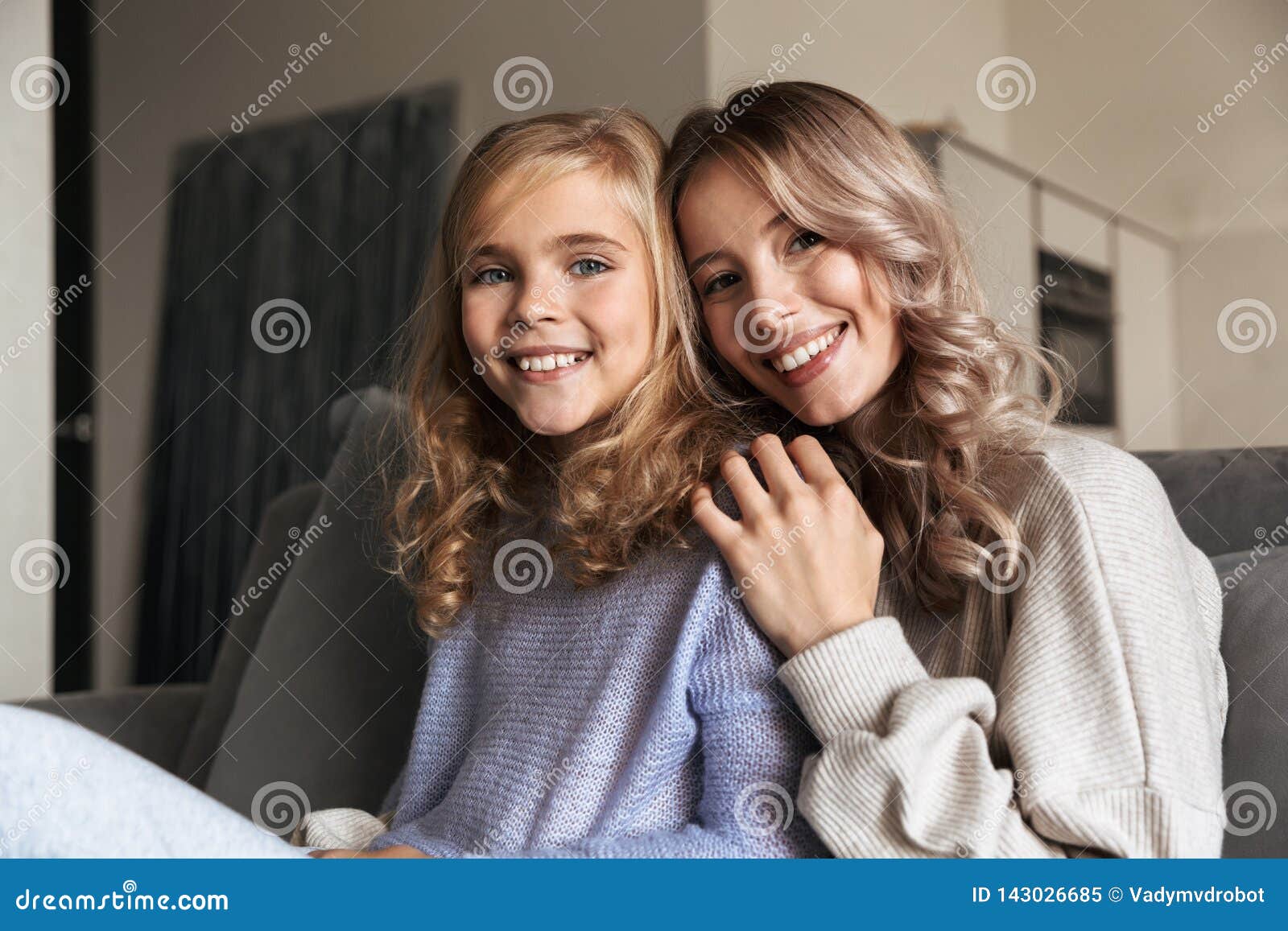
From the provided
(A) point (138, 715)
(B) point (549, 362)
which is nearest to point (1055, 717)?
(B) point (549, 362)

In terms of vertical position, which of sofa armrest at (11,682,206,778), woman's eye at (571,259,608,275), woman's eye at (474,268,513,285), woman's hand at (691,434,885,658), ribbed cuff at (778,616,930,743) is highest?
woman's eye at (571,259,608,275)

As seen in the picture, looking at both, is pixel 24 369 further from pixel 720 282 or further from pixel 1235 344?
pixel 1235 344

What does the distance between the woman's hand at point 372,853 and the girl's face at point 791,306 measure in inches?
22.4

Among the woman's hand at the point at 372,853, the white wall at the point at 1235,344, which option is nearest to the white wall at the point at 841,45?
the white wall at the point at 1235,344

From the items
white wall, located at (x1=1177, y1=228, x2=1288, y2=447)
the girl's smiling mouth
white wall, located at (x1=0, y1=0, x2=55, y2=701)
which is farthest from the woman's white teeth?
white wall, located at (x1=1177, y1=228, x2=1288, y2=447)

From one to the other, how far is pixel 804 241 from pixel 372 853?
74 cm

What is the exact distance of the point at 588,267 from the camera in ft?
3.80

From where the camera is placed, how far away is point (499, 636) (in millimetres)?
1205

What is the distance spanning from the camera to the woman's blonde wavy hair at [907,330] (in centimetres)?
106

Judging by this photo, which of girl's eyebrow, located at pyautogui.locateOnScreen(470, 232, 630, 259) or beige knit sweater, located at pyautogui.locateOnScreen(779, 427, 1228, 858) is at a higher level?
girl's eyebrow, located at pyautogui.locateOnScreen(470, 232, 630, 259)

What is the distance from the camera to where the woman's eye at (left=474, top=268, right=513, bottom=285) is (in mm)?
1188

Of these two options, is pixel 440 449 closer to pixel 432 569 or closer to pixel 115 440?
pixel 432 569

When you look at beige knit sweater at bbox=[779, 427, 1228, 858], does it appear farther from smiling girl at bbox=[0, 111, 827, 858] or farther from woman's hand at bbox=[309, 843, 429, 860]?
woman's hand at bbox=[309, 843, 429, 860]

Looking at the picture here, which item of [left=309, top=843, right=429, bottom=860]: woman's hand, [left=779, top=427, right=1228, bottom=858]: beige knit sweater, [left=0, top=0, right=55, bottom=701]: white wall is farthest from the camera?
[left=0, top=0, right=55, bottom=701]: white wall
